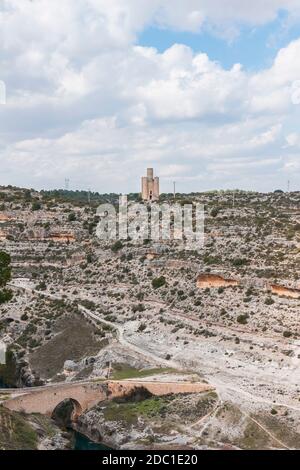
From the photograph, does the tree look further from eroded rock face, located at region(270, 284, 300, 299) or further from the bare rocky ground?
eroded rock face, located at region(270, 284, 300, 299)

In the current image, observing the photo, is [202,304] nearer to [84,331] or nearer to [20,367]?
[84,331]

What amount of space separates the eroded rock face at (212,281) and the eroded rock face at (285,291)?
5362 millimetres

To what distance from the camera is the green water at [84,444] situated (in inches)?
1800

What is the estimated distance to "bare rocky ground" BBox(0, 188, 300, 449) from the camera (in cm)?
4450

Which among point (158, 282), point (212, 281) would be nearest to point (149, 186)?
point (158, 282)

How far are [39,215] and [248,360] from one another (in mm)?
54917

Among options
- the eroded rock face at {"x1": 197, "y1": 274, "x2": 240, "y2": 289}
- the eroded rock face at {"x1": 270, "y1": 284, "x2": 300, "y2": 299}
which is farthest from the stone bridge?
the eroded rock face at {"x1": 197, "y1": 274, "x2": 240, "y2": 289}

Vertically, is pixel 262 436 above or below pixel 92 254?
below

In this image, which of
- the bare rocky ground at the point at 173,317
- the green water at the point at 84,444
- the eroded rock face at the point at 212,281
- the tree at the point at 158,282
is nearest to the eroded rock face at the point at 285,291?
the bare rocky ground at the point at 173,317

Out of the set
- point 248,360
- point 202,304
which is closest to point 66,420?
point 248,360

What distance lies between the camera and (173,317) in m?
64.4

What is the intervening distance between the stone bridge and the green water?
79.9 inches

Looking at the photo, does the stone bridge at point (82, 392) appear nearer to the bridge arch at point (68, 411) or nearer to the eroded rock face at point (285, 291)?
the bridge arch at point (68, 411)

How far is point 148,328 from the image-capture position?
6378 cm
